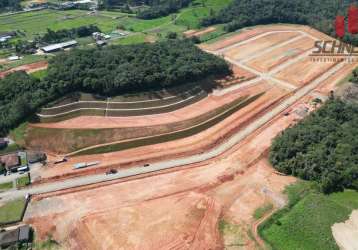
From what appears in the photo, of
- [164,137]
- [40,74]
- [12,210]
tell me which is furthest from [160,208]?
[40,74]

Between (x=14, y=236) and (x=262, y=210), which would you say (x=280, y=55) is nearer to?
(x=262, y=210)

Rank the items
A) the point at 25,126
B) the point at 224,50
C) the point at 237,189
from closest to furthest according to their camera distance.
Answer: the point at 237,189 < the point at 25,126 < the point at 224,50

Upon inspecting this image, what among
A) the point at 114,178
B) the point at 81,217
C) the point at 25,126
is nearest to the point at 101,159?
the point at 114,178

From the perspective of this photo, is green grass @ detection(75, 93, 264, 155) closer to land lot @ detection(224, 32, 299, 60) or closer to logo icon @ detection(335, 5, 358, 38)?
land lot @ detection(224, 32, 299, 60)

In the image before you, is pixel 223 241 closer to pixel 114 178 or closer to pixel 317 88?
pixel 114 178

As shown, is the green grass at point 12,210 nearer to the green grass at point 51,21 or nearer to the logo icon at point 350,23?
the green grass at point 51,21

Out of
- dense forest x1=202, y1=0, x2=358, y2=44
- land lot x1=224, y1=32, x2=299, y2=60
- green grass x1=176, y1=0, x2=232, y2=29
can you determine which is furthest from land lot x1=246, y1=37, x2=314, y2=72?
green grass x1=176, y1=0, x2=232, y2=29
